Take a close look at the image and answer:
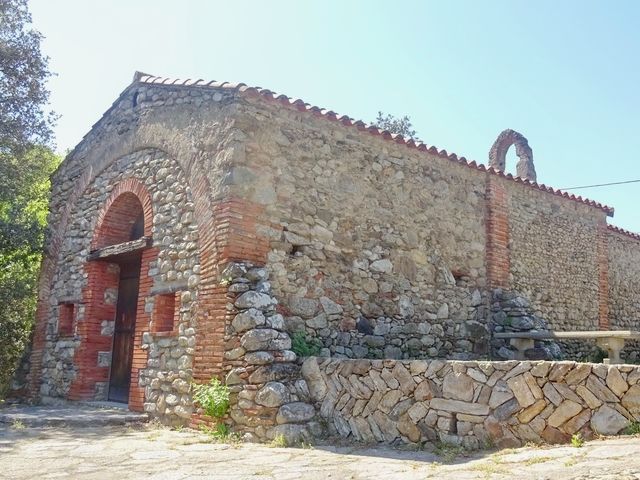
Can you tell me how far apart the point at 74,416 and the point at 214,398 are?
6.89 ft

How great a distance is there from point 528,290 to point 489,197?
1705 millimetres

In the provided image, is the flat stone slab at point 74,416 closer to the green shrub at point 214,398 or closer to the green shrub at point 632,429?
the green shrub at point 214,398

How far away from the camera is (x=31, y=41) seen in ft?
38.5

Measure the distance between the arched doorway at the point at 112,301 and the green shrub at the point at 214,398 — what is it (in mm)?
2332

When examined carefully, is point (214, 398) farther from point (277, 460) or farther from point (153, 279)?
point (153, 279)

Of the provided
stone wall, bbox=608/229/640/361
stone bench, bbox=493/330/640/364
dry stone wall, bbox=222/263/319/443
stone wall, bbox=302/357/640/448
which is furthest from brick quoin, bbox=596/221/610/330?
dry stone wall, bbox=222/263/319/443

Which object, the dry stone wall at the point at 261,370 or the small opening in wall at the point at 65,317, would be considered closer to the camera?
the dry stone wall at the point at 261,370

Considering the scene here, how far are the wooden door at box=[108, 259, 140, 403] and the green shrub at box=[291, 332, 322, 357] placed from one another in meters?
3.13

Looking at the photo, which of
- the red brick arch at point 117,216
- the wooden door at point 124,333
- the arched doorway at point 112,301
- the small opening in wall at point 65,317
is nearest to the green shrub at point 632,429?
the arched doorway at point 112,301

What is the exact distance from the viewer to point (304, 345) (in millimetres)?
7188

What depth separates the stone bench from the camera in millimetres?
7754

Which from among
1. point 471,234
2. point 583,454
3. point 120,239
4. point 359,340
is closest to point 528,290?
point 471,234

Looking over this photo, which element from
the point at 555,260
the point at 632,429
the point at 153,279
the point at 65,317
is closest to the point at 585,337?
the point at 555,260

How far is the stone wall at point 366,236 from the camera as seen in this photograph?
7449mm
